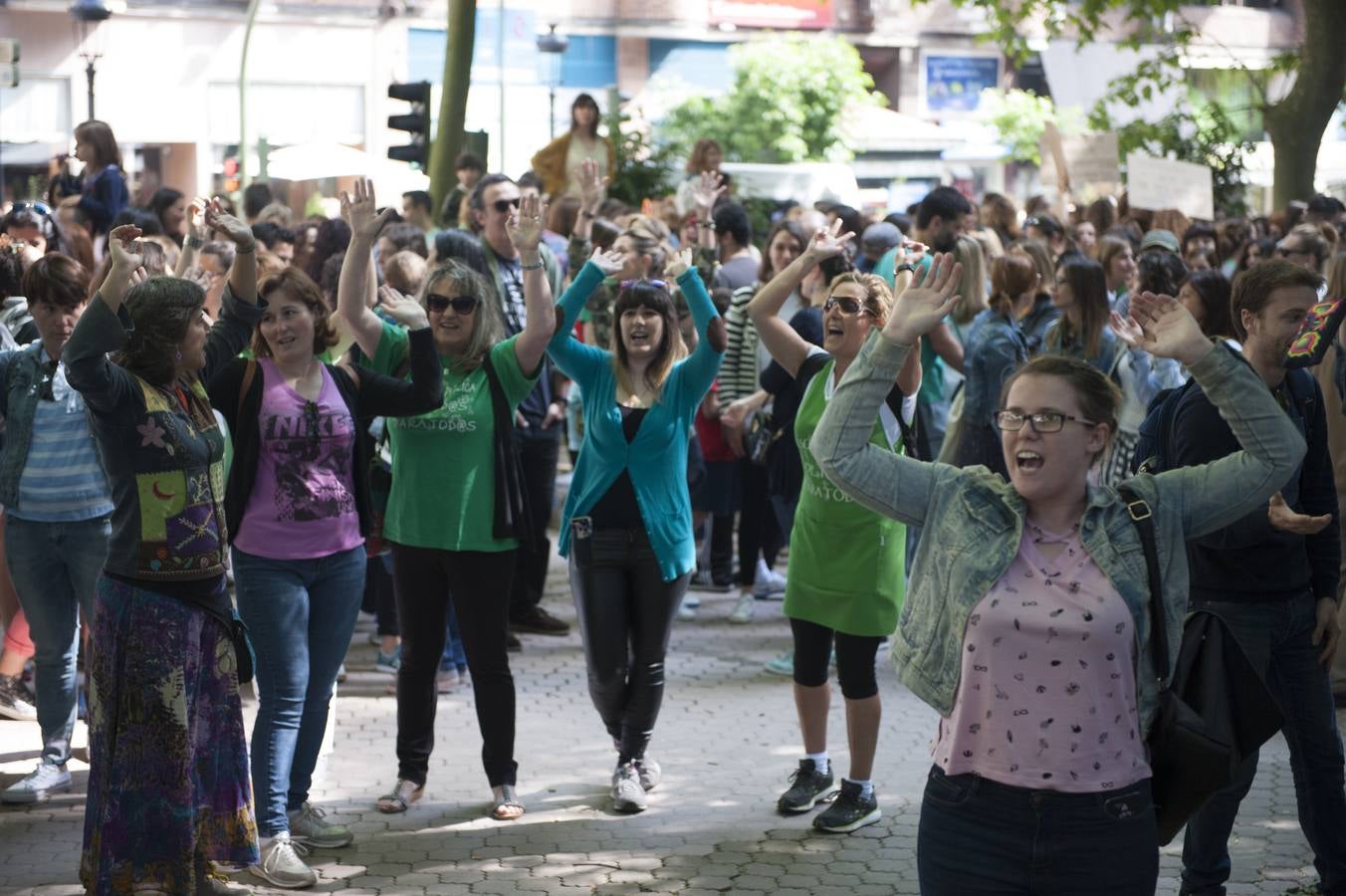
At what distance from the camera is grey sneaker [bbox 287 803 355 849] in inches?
246

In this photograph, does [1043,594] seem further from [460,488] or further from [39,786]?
[39,786]

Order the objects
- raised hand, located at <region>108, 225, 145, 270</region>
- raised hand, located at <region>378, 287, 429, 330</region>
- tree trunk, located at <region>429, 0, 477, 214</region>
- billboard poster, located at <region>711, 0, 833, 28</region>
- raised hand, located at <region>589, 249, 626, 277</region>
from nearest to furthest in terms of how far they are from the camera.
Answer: raised hand, located at <region>108, 225, 145, 270</region>, raised hand, located at <region>378, 287, 429, 330</region>, raised hand, located at <region>589, 249, 626, 277</region>, tree trunk, located at <region>429, 0, 477, 214</region>, billboard poster, located at <region>711, 0, 833, 28</region>

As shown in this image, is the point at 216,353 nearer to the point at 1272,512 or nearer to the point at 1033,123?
the point at 1272,512

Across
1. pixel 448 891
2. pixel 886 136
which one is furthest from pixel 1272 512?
pixel 886 136

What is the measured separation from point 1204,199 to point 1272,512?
11856 millimetres

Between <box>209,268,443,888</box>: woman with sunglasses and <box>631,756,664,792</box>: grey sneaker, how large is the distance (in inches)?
52.1

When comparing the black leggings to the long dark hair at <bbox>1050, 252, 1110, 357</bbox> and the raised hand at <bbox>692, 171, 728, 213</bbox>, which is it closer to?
the raised hand at <bbox>692, 171, 728, 213</bbox>

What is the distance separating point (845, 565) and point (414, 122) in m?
9.62

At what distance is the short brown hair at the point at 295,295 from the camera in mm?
6062

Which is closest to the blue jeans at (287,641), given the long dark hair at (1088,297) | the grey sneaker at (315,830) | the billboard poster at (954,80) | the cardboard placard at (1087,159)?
the grey sneaker at (315,830)

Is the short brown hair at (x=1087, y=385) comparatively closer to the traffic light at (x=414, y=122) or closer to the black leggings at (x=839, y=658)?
the black leggings at (x=839, y=658)

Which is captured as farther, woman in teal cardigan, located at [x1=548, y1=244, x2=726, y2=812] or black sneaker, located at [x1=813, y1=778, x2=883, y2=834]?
woman in teal cardigan, located at [x1=548, y1=244, x2=726, y2=812]

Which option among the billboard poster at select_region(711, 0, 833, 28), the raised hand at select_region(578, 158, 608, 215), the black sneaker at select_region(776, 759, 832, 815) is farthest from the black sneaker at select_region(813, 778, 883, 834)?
the billboard poster at select_region(711, 0, 833, 28)

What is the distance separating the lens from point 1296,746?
5.32 m
